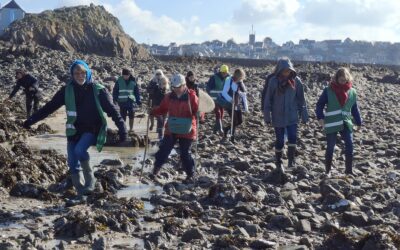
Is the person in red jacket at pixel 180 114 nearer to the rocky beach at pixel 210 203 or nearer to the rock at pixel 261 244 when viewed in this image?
the rocky beach at pixel 210 203

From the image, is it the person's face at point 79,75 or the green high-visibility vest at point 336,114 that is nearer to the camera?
the person's face at point 79,75

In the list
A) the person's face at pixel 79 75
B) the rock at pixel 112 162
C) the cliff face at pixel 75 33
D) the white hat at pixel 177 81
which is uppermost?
the cliff face at pixel 75 33

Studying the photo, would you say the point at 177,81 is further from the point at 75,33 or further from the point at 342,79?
the point at 75,33

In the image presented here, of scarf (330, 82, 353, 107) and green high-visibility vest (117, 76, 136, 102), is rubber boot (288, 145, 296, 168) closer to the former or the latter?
scarf (330, 82, 353, 107)

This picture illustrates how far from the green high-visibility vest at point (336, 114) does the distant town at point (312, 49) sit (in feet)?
495

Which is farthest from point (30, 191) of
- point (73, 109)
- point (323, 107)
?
point (323, 107)

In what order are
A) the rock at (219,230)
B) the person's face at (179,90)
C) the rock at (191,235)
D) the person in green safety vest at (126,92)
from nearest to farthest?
the rock at (191,235), the rock at (219,230), the person's face at (179,90), the person in green safety vest at (126,92)

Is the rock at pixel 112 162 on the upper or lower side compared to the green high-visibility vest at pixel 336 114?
lower

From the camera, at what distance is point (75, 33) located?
66625 millimetres

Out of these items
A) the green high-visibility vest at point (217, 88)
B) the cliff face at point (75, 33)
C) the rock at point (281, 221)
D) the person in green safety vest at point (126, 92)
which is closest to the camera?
the rock at point (281, 221)

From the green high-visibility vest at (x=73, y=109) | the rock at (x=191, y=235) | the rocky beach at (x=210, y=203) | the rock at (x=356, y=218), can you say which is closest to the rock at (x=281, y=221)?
the rocky beach at (x=210, y=203)

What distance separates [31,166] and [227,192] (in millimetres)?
3117

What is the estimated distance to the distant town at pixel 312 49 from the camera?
6639 inches

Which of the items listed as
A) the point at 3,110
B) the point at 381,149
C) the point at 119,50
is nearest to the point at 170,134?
the point at 381,149
